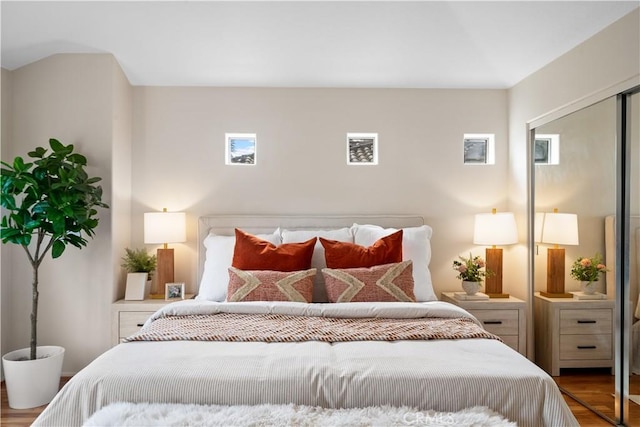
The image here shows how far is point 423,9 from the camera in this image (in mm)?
3096

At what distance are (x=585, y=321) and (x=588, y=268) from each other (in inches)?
13.3

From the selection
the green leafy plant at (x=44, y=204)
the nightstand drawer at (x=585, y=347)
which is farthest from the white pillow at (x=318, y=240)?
the nightstand drawer at (x=585, y=347)

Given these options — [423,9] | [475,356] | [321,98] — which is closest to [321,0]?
[423,9]

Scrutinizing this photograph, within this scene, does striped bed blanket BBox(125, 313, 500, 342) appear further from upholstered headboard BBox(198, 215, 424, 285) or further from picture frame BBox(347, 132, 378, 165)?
picture frame BBox(347, 132, 378, 165)

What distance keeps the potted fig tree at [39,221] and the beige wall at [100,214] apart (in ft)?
0.93

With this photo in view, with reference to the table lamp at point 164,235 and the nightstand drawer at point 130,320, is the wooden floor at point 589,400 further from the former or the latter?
the table lamp at point 164,235

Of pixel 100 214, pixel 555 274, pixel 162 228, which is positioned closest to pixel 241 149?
pixel 162 228

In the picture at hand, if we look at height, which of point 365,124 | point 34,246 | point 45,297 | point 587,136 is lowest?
point 45,297

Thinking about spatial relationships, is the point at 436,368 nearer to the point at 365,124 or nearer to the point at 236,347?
the point at 236,347

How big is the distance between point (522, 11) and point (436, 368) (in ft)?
7.51

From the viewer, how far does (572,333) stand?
315 centimetres

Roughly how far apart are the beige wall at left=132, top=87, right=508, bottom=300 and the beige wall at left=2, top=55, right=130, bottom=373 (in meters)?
0.41

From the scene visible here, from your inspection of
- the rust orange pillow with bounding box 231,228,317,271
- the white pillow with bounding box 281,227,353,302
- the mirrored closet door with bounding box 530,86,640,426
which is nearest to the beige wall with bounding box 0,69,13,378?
the rust orange pillow with bounding box 231,228,317,271

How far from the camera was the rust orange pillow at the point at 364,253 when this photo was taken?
3.18 meters
